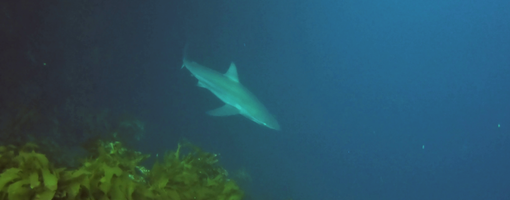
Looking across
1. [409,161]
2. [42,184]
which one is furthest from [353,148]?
[42,184]

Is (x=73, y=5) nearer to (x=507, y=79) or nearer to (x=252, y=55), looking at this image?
(x=252, y=55)

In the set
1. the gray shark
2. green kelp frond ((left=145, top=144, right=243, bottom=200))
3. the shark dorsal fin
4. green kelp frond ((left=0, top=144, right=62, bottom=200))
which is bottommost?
green kelp frond ((left=0, top=144, right=62, bottom=200))

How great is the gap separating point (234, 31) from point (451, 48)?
42122 millimetres

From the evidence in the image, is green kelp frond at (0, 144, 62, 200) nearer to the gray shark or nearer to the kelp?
the kelp

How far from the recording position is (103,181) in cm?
251

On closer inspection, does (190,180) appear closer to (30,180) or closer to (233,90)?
(30,180)

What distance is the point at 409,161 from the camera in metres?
27.6

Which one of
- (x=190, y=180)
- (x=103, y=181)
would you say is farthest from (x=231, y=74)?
(x=103, y=181)

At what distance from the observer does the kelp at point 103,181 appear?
2.25 metres

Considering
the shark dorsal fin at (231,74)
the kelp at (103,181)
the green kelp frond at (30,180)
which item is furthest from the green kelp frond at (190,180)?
the shark dorsal fin at (231,74)

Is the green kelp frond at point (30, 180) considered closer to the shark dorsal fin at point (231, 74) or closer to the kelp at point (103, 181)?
the kelp at point (103, 181)

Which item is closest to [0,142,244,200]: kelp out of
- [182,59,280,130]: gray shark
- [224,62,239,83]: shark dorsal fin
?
[182,59,280,130]: gray shark

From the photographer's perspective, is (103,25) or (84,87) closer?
(84,87)

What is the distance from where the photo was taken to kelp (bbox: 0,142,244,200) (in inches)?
88.5
